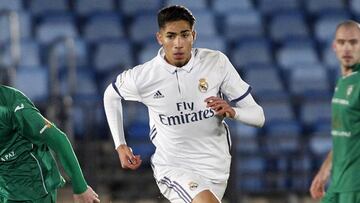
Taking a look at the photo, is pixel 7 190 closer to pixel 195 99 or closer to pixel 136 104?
pixel 195 99

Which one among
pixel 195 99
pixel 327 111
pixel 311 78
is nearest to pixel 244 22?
pixel 311 78

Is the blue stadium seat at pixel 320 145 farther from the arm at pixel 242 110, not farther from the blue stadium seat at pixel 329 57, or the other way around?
the arm at pixel 242 110

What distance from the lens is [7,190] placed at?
679 cm

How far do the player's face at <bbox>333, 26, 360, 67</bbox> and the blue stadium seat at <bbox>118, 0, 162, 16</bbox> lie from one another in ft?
29.7

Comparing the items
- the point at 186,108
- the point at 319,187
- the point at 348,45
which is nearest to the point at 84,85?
the point at 186,108

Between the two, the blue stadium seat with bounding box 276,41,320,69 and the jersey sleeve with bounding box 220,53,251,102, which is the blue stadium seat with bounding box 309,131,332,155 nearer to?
the blue stadium seat with bounding box 276,41,320,69

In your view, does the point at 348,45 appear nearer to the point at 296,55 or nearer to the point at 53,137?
the point at 53,137

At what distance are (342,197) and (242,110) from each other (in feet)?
2.81

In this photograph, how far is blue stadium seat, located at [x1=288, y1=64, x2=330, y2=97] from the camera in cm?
1466

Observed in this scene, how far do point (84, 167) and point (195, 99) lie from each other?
16.8 feet

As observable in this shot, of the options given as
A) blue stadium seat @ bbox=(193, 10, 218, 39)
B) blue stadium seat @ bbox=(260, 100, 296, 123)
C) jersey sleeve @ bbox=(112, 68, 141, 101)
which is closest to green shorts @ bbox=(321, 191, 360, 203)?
jersey sleeve @ bbox=(112, 68, 141, 101)

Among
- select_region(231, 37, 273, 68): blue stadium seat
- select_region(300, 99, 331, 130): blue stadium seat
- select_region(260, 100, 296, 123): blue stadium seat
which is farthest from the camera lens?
select_region(231, 37, 273, 68): blue stadium seat

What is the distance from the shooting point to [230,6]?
639 inches

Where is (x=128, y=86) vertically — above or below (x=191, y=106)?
above
